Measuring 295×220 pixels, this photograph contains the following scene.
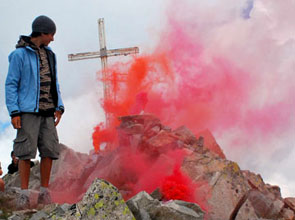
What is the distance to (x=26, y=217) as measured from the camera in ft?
21.0

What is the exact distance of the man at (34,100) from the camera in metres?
7.18

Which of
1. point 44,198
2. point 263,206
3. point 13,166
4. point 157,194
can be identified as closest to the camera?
point 44,198

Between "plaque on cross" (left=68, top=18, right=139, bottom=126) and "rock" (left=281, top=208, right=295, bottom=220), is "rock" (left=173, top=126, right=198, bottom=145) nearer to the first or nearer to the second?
"rock" (left=281, top=208, right=295, bottom=220)

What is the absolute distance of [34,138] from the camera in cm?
725

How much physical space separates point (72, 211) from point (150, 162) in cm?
637

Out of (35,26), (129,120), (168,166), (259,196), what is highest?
(35,26)

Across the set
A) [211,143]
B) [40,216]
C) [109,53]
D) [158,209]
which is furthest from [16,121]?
[109,53]

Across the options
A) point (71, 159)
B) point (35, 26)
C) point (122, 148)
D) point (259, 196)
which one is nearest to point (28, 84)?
point (35, 26)

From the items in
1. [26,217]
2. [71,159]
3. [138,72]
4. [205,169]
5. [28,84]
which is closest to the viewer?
[26,217]

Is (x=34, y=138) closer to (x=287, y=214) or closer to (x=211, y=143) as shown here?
(x=287, y=214)

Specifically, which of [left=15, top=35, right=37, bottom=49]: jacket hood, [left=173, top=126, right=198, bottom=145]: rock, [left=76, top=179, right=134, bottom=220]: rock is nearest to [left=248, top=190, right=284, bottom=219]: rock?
[left=173, top=126, right=198, bottom=145]: rock

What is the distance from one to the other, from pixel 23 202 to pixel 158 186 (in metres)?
3.83

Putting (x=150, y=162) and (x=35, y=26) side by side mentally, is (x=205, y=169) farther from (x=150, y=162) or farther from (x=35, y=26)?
(x=35, y=26)

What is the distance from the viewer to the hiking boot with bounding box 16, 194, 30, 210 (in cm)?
716
